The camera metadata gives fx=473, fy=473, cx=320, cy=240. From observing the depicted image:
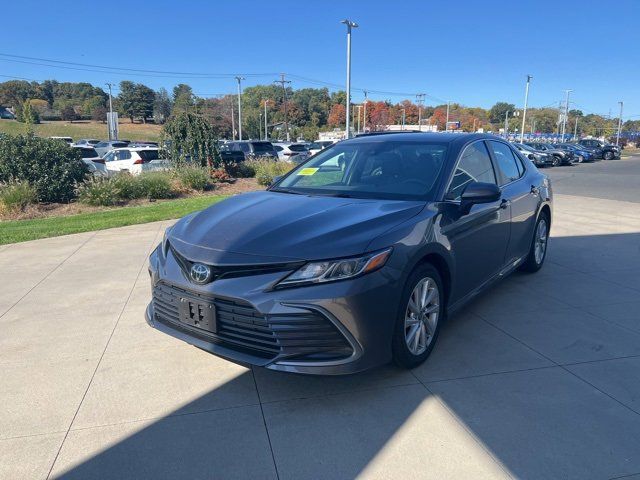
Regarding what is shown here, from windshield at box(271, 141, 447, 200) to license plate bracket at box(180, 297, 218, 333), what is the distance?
1481 millimetres

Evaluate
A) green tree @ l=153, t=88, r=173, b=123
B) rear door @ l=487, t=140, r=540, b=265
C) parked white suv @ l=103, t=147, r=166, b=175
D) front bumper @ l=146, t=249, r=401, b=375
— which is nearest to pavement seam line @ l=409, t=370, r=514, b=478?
front bumper @ l=146, t=249, r=401, b=375

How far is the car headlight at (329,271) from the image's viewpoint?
2688 mm

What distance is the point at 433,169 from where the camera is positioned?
12.5ft

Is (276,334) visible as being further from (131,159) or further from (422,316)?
(131,159)

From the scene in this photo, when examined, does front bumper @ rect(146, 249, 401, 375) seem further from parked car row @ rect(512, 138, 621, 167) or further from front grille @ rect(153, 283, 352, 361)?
parked car row @ rect(512, 138, 621, 167)

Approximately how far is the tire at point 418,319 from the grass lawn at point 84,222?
→ 7314 millimetres

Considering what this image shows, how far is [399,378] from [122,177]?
38.4 ft

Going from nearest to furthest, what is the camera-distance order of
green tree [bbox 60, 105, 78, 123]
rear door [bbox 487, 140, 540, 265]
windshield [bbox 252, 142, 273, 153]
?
rear door [bbox 487, 140, 540, 265] < windshield [bbox 252, 142, 273, 153] < green tree [bbox 60, 105, 78, 123]

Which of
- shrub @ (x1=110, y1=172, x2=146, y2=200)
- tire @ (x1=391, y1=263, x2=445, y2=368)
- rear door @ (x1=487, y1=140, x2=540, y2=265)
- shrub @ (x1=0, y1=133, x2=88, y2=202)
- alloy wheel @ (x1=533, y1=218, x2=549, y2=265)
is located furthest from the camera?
shrub @ (x1=110, y1=172, x2=146, y2=200)

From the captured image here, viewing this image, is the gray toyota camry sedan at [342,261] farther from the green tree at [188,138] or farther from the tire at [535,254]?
the green tree at [188,138]

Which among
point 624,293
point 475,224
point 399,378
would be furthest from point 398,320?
point 624,293

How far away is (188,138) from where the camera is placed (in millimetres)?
16781

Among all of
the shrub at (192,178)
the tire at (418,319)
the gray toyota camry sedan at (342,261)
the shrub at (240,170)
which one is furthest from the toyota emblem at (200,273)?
the shrub at (240,170)

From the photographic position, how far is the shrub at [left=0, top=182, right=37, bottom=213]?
10.8 metres
